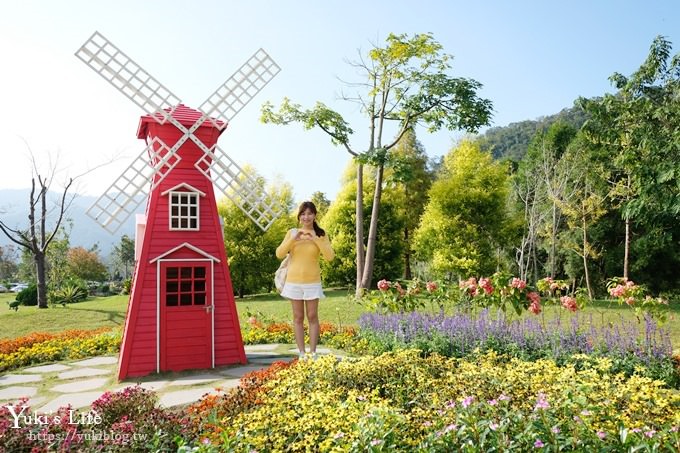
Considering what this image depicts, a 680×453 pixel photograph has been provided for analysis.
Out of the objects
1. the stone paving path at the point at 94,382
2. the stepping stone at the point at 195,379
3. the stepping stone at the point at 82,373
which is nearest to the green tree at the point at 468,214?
the stone paving path at the point at 94,382

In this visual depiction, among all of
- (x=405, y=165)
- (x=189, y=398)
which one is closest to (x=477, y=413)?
(x=189, y=398)

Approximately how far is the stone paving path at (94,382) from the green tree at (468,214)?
12.9 m

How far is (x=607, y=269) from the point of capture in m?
21.2

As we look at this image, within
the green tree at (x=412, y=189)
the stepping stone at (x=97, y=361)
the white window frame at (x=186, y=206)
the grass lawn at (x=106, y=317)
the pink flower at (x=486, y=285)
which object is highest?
the green tree at (x=412, y=189)

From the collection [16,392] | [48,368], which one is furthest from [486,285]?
[48,368]

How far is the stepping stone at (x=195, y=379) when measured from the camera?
5564mm

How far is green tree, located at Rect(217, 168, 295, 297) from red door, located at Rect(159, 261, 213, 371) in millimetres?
14591

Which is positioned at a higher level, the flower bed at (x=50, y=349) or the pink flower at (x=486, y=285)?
the pink flower at (x=486, y=285)

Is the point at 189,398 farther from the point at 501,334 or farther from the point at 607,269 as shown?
the point at 607,269

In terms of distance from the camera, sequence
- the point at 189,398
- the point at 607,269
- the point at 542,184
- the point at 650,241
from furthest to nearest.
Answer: the point at 542,184, the point at 607,269, the point at 650,241, the point at 189,398

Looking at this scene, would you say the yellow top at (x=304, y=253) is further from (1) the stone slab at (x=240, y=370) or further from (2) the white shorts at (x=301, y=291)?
(1) the stone slab at (x=240, y=370)

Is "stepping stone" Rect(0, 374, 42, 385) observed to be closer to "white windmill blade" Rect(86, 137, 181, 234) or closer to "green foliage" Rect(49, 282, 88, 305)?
"white windmill blade" Rect(86, 137, 181, 234)

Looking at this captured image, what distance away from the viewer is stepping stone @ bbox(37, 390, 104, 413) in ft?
15.8

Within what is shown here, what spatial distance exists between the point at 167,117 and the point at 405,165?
1025cm
